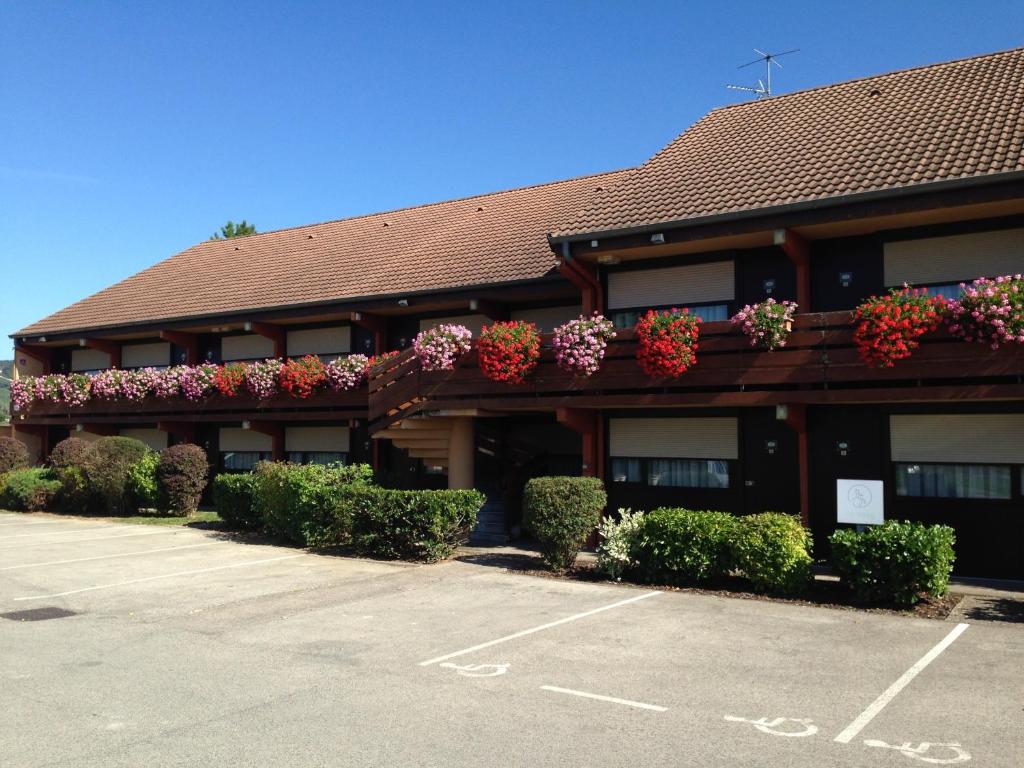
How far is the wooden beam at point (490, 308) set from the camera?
19.3m

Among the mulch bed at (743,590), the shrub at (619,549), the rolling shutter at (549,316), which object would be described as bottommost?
the mulch bed at (743,590)

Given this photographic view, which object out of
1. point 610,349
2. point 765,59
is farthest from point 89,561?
point 765,59

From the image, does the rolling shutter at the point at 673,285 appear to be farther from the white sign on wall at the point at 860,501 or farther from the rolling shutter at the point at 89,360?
the rolling shutter at the point at 89,360

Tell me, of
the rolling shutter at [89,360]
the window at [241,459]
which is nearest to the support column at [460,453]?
the window at [241,459]

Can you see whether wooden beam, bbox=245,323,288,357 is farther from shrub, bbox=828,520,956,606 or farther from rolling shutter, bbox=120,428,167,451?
shrub, bbox=828,520,956,606

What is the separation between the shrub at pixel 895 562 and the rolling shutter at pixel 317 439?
563 inches

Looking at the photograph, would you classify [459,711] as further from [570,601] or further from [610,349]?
[610,349]

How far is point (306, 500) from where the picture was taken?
16.5 meters

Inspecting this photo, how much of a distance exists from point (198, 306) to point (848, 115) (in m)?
18.2

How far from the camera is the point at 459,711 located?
22.5 feet

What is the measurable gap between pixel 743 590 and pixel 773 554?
0.76m

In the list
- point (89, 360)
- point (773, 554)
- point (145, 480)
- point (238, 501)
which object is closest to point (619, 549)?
point (773, 554)

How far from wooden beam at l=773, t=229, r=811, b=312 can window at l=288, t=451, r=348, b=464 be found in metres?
12.5

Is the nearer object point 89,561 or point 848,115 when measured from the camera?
point 89,561
